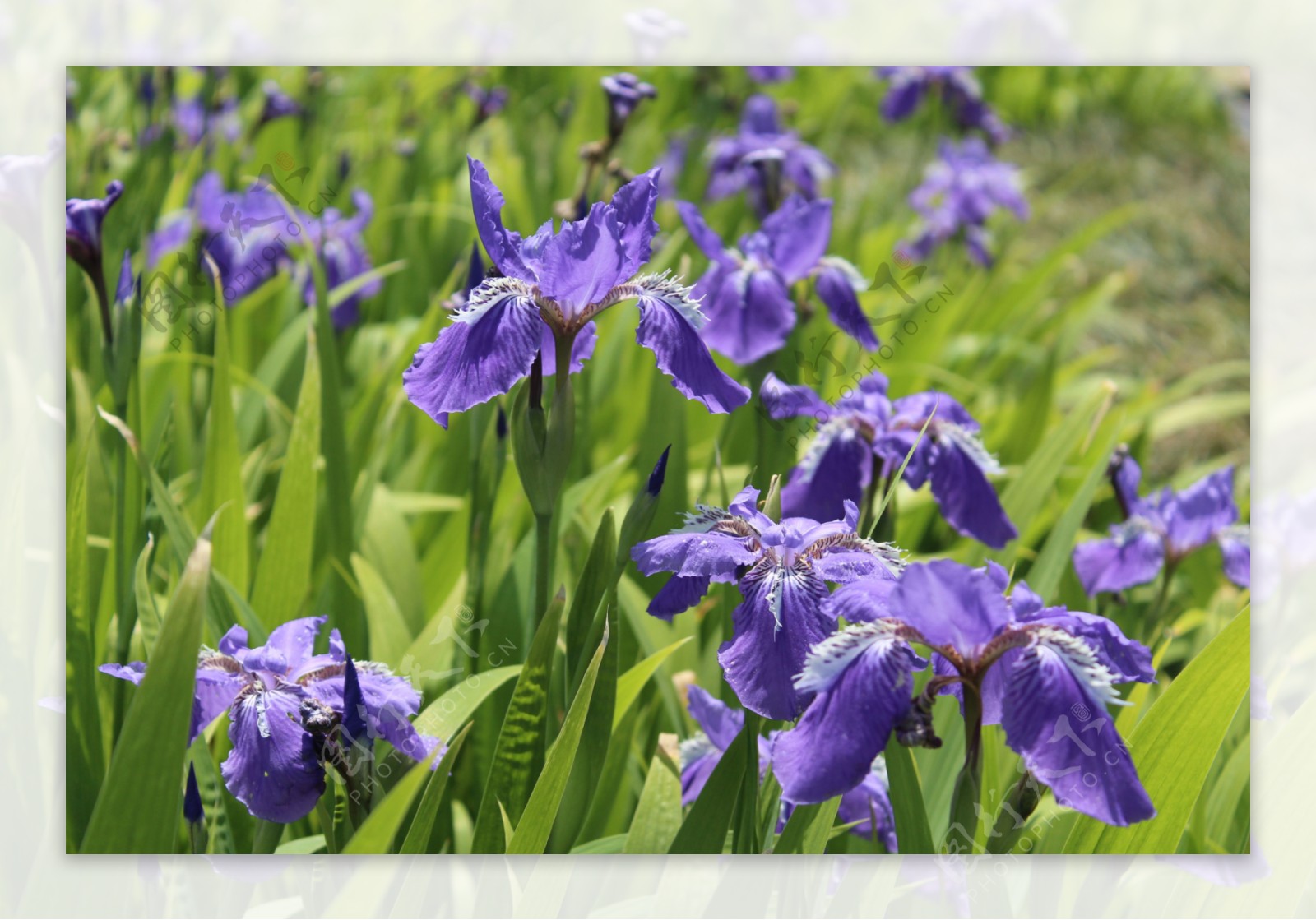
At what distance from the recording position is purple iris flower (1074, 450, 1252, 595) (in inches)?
73.9

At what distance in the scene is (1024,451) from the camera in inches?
102

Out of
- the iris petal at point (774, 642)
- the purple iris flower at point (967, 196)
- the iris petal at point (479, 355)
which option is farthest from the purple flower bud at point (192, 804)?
the purple iris flower at point (967, 196)

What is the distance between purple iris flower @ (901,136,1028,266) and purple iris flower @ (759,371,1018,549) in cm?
183

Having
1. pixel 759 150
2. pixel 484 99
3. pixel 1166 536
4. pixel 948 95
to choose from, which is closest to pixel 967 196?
pixel 948 95

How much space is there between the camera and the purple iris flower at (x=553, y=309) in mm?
1197

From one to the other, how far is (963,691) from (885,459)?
1.90 feet

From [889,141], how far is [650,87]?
2.14m

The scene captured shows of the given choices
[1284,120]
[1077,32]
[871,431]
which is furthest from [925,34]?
[871,431]

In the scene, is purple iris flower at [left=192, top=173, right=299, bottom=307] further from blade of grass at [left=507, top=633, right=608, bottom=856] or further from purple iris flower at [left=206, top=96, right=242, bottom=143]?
blade of grass at [left=507, top=633, right=608, bottom=856]

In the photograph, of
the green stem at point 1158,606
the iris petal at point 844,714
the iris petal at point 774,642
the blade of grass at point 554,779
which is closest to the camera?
the iris petal at point 844,714

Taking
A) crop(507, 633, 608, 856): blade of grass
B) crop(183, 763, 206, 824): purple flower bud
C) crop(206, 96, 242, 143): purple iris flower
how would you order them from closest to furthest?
crop(507, 633, 608, 856): blade of grass → crop(183, 763, 206, 824): purple flower bud → crop(206, 96, 242, 143): purple iris flower

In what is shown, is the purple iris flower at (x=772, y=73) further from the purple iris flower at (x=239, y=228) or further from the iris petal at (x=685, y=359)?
the iris petal at (x=685, y=359)

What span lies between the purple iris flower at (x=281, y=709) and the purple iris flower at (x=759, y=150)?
1.54 m

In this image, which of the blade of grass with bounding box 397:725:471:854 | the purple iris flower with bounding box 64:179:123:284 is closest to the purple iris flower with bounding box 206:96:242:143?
the purple iris flower with bounding box 64:179:123:284
